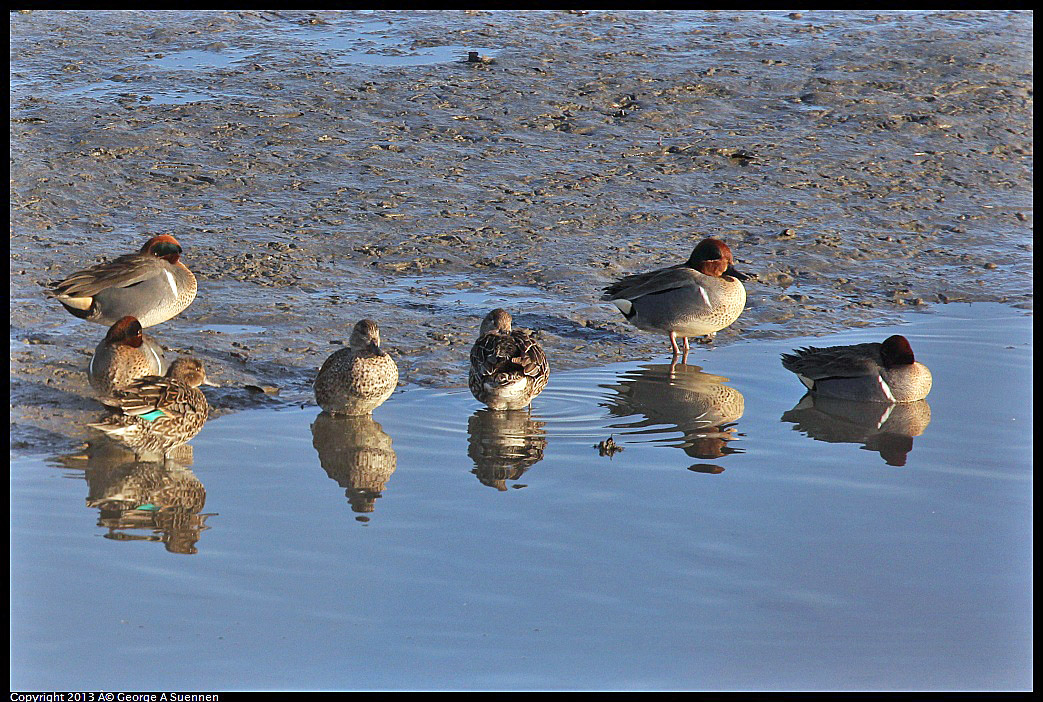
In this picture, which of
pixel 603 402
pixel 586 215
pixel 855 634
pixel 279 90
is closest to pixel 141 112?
pixel 279 90

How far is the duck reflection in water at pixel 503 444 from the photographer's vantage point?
713cm

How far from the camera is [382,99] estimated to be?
48.8 feet

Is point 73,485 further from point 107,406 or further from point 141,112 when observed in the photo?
point 141,112

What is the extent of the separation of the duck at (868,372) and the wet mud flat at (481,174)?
138 centimetres

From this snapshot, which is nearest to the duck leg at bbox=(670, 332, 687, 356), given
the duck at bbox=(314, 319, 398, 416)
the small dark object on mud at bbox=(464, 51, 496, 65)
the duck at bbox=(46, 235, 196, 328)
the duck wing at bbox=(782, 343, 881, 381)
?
the duck wing at bbox=(782, 343, 881, 381)

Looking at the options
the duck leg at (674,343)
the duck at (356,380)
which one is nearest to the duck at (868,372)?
the duck leg at (674,343)

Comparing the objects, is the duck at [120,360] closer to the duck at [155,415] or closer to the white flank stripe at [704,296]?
the duck at [155,415]

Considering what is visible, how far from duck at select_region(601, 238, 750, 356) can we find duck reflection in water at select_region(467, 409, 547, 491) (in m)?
1.79

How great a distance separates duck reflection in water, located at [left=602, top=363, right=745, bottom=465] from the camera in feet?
25.4

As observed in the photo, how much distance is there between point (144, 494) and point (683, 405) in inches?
142

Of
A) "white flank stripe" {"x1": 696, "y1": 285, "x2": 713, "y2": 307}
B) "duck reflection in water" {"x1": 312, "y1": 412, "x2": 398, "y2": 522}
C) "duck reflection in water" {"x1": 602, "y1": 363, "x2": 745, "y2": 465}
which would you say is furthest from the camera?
"white flank stripe" {"x1": 696, "y1": 285, "x2": 713, "y2": 307}

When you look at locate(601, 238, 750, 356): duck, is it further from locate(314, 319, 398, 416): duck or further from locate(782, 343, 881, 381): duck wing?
locate(314, 319, 398, 416): duck

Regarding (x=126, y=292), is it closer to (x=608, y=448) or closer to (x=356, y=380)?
(x=356, y=380)

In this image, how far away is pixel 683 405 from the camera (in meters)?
8.51
